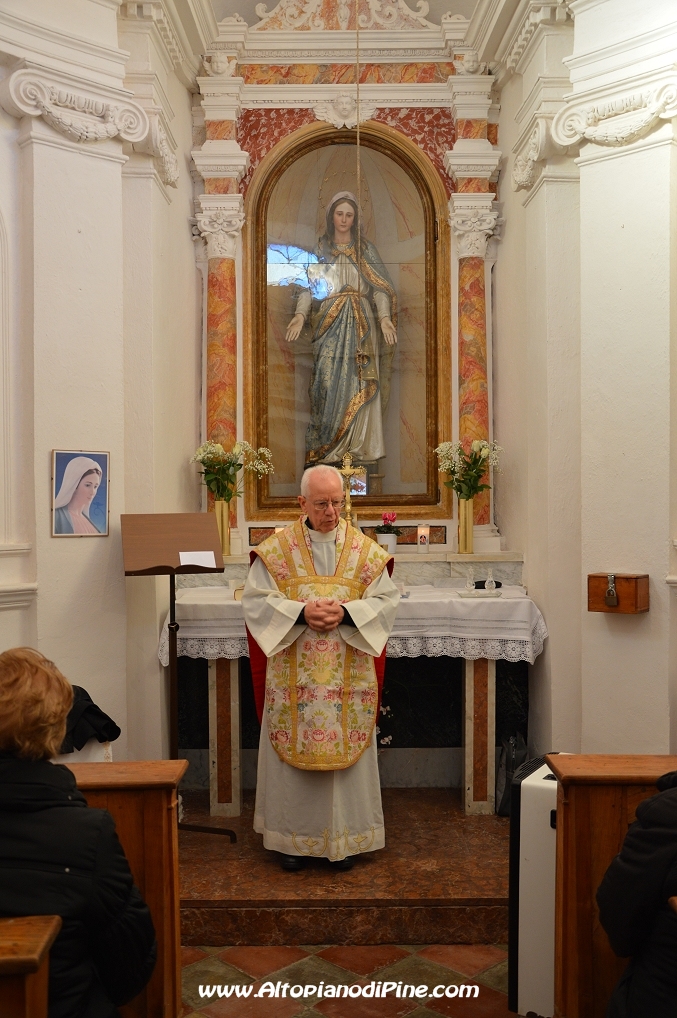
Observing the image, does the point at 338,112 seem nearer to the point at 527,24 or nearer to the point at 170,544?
the point at 527,24

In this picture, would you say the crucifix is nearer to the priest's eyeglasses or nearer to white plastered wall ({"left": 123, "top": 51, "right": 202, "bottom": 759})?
white plastered wall ({"left": 123, "top": 51, "right": 202, "bottom": 759})

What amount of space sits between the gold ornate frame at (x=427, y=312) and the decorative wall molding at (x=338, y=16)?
2.36ft

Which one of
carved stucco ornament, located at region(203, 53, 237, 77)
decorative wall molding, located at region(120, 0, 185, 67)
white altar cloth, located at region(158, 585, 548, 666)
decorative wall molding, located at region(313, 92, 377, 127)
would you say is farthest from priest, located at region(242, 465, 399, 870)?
carved stucco ornament, located at region(203, 53, 237, 77)

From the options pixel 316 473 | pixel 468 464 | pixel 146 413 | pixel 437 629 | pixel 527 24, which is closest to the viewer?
pixel 316 473

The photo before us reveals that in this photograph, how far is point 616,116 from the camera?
5.23 meters

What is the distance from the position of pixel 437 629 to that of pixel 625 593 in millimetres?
1178

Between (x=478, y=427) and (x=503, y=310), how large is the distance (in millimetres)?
865

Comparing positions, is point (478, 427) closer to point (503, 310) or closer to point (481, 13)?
point (503, 310)

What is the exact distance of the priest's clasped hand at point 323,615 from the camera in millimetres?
4730

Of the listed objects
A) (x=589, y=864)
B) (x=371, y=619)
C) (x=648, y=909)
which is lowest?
(x=589, y=864)

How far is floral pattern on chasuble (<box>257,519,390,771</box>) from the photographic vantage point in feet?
15.7

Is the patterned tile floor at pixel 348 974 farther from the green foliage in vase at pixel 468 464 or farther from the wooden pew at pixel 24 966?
the green foliage in vase at pixel 468 464

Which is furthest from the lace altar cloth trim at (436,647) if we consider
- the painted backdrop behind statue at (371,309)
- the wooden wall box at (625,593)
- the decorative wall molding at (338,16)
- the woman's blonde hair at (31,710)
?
the decorative wall molding at (338,16)

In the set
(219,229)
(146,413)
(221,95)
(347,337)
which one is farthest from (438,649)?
(221,95)
